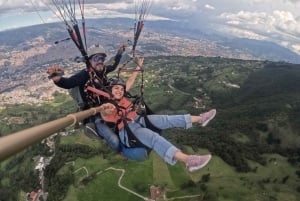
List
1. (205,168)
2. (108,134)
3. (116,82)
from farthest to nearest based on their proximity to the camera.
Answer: (205,168) < (116,82) < (108,134)

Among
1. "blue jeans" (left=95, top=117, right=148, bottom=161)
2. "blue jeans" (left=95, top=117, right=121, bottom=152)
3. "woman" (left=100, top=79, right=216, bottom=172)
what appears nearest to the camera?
"woman" (left=100, top=79, right=216, bottom=172)

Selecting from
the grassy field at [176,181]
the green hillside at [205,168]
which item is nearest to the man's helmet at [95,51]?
the green hillside at [205,168]

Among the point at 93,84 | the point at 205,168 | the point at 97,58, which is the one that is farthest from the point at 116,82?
the point at 205,168

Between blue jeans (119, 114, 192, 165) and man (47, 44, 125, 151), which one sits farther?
man (47, 44, 125, 151)

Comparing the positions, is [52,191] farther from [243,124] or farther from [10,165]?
[243,124]

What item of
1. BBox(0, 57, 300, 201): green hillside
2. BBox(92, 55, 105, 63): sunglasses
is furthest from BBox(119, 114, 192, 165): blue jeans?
BBox(0, 57, 300, 201): green hillside

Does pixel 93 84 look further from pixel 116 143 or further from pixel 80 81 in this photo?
pixel 116 143

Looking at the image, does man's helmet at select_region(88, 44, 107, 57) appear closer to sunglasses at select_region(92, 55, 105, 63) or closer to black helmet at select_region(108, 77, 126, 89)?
sunglasses at select_region(92, 55, 105, 63)

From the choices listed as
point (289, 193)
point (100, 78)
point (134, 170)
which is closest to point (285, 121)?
point (289, 193)
